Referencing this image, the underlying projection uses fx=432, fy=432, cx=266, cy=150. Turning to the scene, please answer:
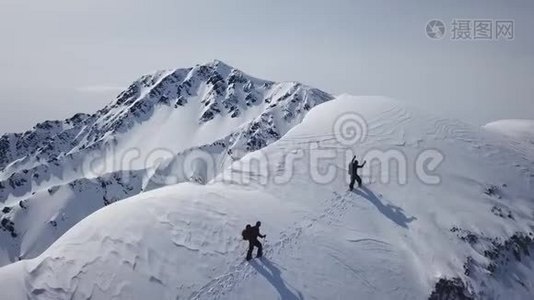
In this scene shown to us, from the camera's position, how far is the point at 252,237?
71.5ft

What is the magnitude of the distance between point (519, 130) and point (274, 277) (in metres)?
34.6

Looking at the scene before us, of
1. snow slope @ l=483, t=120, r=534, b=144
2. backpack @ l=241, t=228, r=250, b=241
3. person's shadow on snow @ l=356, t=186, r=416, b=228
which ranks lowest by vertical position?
person's shadow on snow @ l=356, t=186, r=416, b=228

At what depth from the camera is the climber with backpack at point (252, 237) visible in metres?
21.6

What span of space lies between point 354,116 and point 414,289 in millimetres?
22089

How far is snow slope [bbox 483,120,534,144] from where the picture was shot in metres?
41.0

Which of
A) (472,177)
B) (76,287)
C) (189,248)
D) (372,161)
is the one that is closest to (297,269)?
(189,248)

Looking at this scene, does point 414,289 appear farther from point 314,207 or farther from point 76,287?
point 76,287

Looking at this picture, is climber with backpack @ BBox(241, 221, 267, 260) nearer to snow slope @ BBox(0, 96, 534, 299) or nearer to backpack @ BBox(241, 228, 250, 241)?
backpack @ BBox(241, 228, 250, 241)

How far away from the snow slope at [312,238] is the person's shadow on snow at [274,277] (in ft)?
0.19

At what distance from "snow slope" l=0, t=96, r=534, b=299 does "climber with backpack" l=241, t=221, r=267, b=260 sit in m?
0.59

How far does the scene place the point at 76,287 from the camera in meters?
20.7

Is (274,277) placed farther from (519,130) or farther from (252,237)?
(519,130)

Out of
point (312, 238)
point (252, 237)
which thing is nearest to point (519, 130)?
point (312, 238)

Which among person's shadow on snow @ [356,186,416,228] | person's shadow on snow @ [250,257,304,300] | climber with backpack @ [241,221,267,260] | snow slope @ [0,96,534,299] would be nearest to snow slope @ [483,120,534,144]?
snow slope @ [0,96,534,299]
